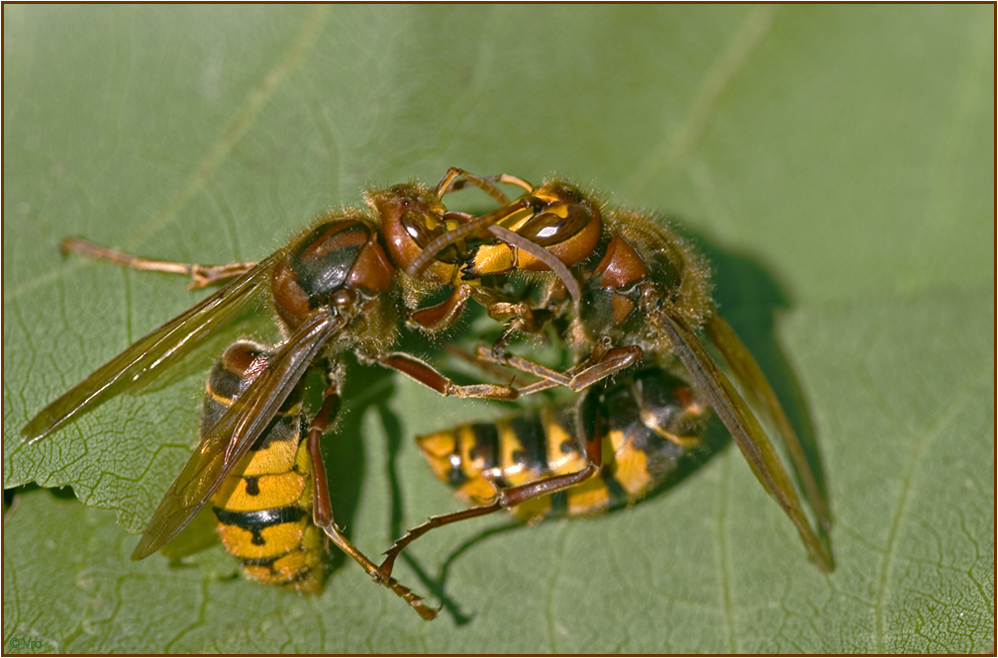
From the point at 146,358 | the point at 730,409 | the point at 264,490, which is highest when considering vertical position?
the point at 146,358

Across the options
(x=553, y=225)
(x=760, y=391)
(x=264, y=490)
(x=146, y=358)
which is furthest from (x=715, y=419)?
(x=146, y=358)

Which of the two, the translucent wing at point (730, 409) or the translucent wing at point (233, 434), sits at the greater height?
the translucent wing at point (233, 434)

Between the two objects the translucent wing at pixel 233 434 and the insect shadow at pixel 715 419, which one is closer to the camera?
the translucent wing at pixel 233 434

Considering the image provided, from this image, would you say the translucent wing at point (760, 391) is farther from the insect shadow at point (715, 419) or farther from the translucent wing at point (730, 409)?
the translucent wing at point (730, 409)

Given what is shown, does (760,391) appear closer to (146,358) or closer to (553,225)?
(553,225)

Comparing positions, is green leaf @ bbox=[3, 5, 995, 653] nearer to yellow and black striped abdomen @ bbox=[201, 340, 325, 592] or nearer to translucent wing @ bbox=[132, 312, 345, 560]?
yellow and black striped abdomen @ bbox=[201, 340, 325, 592]

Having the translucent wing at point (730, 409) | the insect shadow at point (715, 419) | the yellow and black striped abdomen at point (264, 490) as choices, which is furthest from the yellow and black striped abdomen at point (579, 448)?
the yellow and black striped abdomen at point (264, 490)

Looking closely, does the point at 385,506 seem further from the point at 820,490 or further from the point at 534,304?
the point at 820,490
